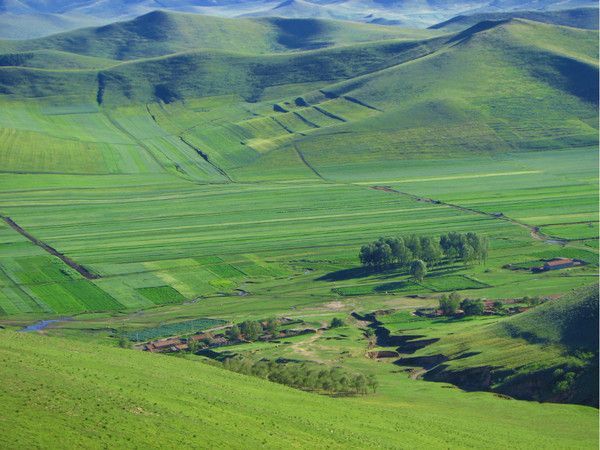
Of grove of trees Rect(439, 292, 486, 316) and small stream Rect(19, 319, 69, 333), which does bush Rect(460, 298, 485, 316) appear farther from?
small stream Rect(19, 319, 69, 333)

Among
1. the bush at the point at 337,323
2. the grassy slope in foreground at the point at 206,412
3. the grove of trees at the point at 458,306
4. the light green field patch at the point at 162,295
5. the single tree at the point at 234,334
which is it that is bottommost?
the light green field patch at the point at 162,295

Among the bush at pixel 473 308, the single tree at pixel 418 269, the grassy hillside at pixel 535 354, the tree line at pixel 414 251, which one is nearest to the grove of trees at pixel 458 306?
the bush at pixel 473 308

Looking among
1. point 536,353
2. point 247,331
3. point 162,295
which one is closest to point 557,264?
point 247,331

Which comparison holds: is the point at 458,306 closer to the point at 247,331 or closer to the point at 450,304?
the point at 450,304

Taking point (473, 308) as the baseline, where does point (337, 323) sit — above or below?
below

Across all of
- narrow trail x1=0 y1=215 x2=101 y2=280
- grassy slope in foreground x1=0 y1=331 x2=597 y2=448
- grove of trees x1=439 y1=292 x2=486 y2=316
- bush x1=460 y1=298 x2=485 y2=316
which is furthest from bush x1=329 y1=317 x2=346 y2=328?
narrow trail x1=0 y1=215 x2=101 y2=280

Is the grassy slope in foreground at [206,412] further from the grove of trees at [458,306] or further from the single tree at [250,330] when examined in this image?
the grove of trees at [458,306]
